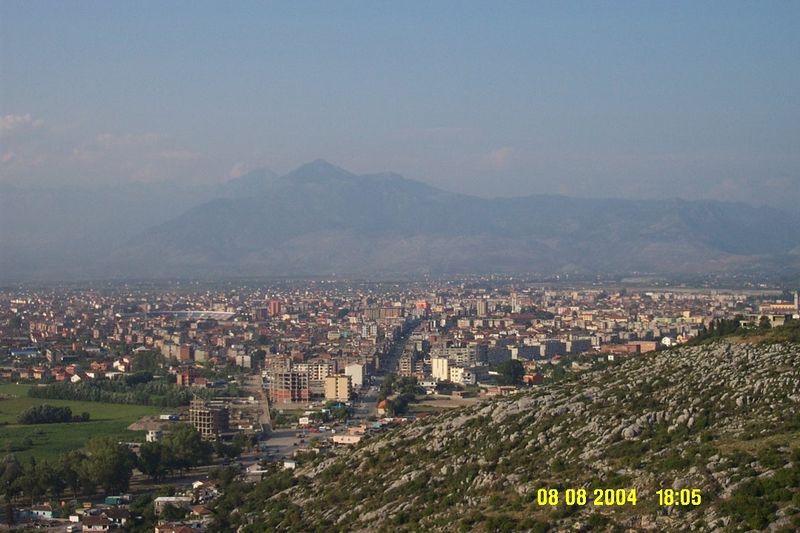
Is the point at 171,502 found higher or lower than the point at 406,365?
lower

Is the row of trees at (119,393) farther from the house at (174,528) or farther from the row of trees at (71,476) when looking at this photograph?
the house at (174,528)

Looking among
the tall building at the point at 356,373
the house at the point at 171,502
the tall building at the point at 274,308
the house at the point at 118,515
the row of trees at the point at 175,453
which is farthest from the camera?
the tall building at the point at 274,308

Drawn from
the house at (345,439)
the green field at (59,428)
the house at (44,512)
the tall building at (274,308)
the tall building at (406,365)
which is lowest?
the house at (44,512)

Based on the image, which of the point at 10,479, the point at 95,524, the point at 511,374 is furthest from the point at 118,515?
the point at 511,374

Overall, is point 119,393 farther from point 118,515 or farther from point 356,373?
point 118,515

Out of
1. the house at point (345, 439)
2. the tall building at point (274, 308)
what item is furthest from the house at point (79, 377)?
the tall building at point (274, 308)
